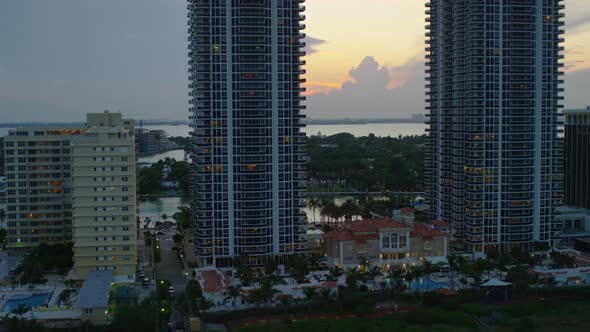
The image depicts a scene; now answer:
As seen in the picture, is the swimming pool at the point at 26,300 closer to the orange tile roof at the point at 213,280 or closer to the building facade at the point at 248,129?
the orange tile roof at the point at 213,280

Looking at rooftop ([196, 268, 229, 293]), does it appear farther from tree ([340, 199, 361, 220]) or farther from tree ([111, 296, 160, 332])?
tree ([340, 199, 361, 220])

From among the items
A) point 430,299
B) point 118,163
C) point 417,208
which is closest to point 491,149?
point 430,299

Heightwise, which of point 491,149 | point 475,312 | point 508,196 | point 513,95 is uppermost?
point 513,95

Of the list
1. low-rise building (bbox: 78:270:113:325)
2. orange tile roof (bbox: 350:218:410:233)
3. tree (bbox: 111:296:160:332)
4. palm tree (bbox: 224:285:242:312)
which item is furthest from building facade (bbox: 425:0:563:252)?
low-rise building (bbox: 78:270:113:325)

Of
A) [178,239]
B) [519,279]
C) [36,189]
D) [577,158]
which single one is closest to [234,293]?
[519,279]

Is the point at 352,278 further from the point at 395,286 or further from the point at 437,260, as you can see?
the point at 437,260

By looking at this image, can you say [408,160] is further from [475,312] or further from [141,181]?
[475,312]

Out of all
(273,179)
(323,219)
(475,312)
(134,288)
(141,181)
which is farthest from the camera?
(141,181)
